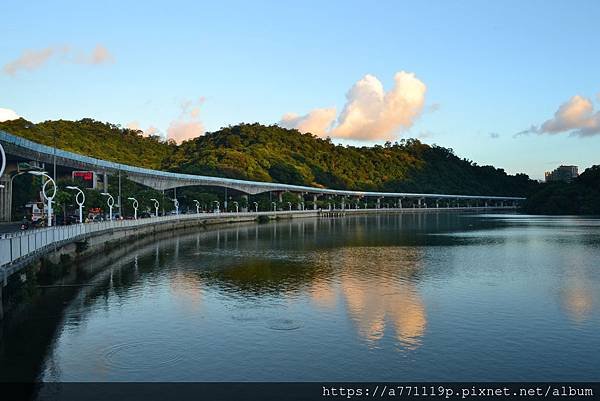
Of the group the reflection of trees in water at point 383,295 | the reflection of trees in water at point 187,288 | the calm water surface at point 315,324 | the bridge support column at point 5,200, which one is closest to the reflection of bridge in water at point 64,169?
the bridge support column at point 5,200

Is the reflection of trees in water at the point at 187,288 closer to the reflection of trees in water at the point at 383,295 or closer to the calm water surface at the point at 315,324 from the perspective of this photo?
the calm water surface at the point at 315,324

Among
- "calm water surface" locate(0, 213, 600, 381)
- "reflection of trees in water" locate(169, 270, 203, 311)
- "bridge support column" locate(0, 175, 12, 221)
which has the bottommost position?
"calm water surface" locate(0, 213, 600, 381)

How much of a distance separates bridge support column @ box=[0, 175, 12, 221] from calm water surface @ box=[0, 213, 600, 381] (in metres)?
35.5

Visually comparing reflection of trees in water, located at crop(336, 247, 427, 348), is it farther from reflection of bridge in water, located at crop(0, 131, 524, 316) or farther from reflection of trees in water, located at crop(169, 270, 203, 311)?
reflection of bridge in water, located at crop(0, 131, 524, 316)

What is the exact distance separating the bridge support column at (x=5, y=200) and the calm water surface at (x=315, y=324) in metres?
35.5

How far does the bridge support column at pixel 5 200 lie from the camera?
260 ft

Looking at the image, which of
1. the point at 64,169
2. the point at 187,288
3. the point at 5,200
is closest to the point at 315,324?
the point at 187,288

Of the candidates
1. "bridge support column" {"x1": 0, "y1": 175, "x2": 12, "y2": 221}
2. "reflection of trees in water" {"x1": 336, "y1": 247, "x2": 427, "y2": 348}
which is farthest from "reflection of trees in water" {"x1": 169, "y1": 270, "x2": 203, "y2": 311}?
"bridge support column" {"x1": 0, "y1": 175, "x2": 12, "y2": 221}

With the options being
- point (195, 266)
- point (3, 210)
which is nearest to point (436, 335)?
point (195, 266)

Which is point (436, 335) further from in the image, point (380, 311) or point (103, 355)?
point (103, 355)

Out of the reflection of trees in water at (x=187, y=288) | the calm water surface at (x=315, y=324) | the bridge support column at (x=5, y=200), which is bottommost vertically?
the calm water surface at (x=315, y=324)

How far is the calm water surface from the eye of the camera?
21812 millimetres

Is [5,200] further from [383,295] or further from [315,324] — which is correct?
[315,324]

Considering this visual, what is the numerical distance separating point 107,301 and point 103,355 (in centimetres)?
1307
